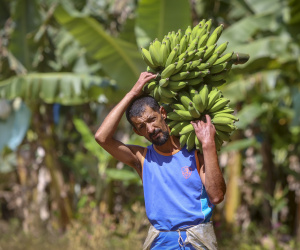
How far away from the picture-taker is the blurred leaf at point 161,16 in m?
5.63

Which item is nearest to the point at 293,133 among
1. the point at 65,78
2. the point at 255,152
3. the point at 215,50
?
the point at 255,152

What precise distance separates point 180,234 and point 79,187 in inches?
255

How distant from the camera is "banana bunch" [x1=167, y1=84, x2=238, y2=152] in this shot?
227 centimetres

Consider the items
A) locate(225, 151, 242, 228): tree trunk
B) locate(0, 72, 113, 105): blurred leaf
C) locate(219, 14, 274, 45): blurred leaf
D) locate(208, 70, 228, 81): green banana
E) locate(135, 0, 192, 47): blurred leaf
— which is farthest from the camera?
locate(225, 151, 242, 228): tree trunk

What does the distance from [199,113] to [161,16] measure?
3577 millimetres

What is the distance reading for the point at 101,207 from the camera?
7.14 meters

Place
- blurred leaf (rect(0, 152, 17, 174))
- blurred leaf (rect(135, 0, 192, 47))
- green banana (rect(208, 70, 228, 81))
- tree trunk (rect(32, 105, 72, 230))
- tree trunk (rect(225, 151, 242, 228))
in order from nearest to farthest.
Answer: green banana (rect(208, 70, 228, 81))
blurred leaf (rect(135, 0, 192, 47))
tree trunk (rect(32, 105, 72, 230))
tree trunk (rect(225, 151, 242, 228))
blurred leaf (rect(0, 152, 17, 174))

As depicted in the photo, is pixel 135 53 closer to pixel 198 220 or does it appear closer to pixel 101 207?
pixel 101 207

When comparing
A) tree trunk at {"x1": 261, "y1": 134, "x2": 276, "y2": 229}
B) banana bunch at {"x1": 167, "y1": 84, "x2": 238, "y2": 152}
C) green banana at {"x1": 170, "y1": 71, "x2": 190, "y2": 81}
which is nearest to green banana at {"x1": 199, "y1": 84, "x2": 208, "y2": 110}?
banana bunch at {"x1": 167, "y1": 84, "x2": 238, "y2": 152}

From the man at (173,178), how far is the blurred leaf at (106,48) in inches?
134

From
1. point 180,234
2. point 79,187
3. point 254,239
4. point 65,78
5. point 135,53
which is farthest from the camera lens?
point 79,187

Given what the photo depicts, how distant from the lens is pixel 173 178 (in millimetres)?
2303

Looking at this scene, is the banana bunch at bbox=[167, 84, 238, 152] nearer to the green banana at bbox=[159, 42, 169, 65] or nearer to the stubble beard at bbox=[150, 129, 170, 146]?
the stubble beard at bbox=[150, 129, 170, 146]

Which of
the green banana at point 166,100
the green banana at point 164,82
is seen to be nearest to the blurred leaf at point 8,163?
the green banana at point 166,100
